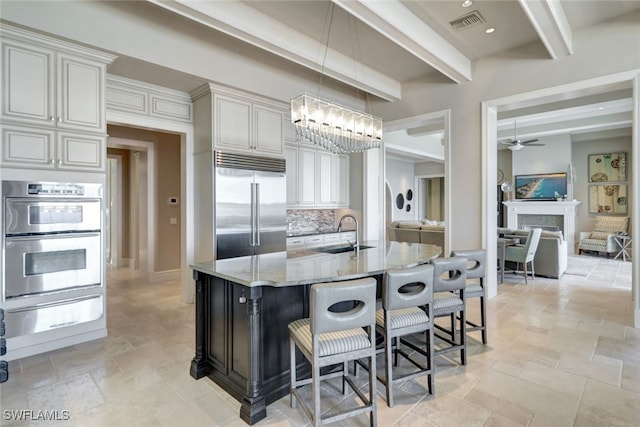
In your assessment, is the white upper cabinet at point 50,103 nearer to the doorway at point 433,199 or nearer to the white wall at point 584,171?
the white wall at point 584,171

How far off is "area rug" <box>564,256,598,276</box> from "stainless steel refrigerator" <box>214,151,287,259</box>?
5832mm

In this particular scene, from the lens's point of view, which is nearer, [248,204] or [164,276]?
[248,204]

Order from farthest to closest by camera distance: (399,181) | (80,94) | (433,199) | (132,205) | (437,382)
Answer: (433,199), (399,181), (132,205), (80,94), (437,382)

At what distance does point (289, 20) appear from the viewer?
11.8 feet

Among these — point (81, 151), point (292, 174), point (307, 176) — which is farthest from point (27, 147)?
point (307, 176)

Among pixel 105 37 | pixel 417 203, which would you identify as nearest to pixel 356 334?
pixel 105 37

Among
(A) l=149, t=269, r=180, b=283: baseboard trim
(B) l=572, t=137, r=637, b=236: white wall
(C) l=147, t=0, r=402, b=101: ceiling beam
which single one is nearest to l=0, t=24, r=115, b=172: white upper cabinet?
(C) l=147, t=0, r=402, b=101: ceiling beam

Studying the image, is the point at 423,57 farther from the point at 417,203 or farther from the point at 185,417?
the point at 417,203

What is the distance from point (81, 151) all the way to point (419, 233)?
236 inches

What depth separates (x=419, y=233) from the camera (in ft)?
23.0

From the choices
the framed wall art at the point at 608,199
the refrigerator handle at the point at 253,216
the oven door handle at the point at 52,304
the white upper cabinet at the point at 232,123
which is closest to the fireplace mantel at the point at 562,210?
the framed wall art at the point at 608,199

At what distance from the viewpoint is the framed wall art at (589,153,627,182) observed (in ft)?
28.3

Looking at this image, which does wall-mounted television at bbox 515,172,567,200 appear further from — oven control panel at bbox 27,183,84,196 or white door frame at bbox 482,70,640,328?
oven control panel at bbox 27,183,84,196

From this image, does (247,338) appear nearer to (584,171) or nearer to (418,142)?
(418,142)
